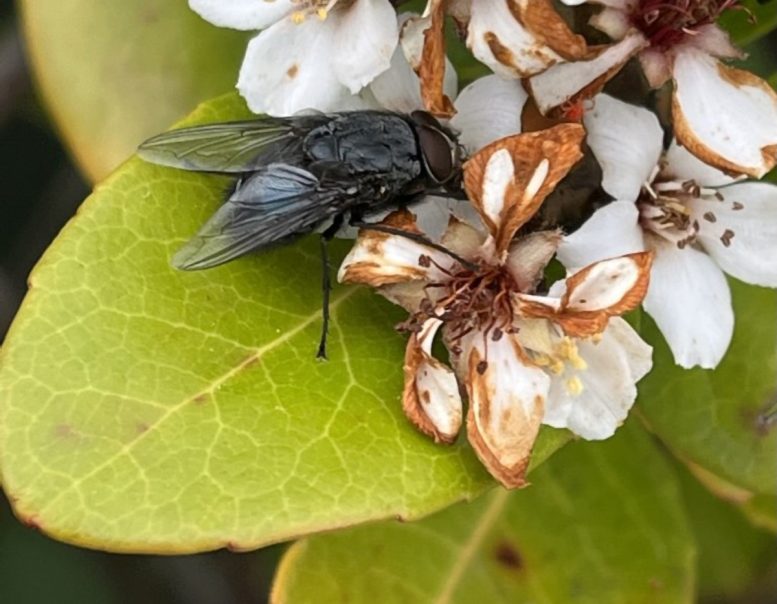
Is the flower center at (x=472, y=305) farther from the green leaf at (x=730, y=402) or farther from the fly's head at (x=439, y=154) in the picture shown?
the green leaf at (x=730, y=402)

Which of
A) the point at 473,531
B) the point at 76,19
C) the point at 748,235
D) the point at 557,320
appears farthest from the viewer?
the point at 473,531

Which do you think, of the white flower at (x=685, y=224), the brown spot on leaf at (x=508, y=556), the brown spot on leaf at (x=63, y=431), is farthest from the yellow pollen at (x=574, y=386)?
the brown spot on leaf at (x=508, y=556)

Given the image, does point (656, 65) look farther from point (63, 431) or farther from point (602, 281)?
point (63, 431)

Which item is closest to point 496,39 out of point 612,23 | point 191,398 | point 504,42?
point 504,42

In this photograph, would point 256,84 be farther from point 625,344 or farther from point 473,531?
point 473,531

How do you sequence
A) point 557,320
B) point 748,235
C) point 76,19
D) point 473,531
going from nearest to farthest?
point 557,320
point 748,235
point 76,19
point 473,531

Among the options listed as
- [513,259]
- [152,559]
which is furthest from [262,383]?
[152,559]
